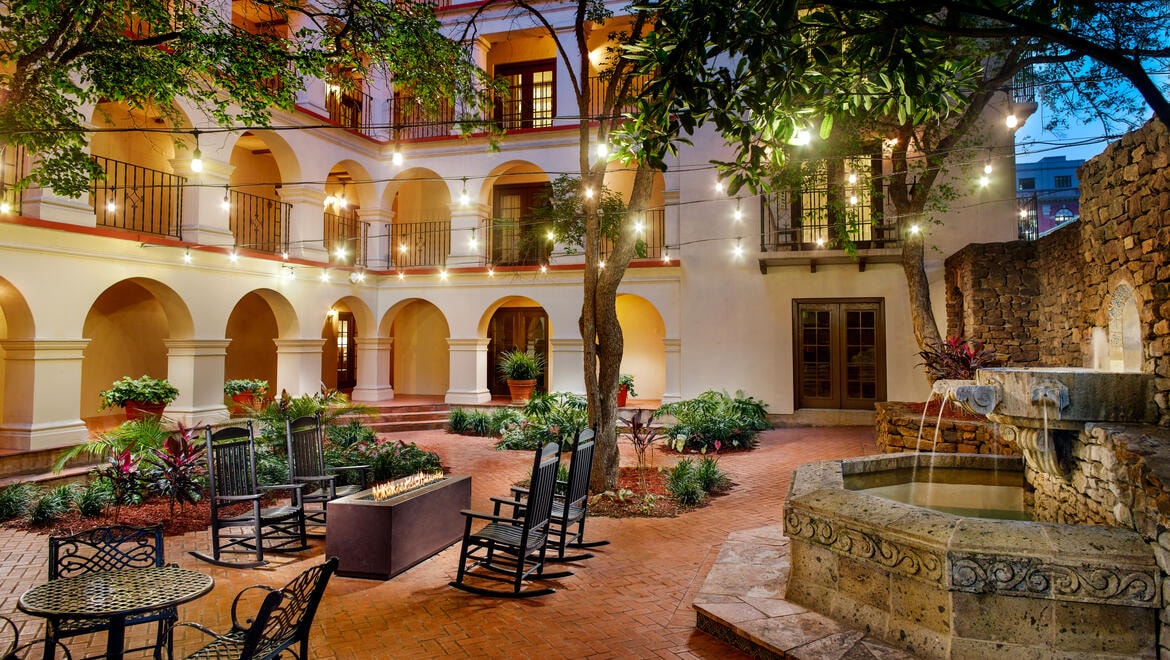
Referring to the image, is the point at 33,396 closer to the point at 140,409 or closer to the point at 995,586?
the point at 140,409

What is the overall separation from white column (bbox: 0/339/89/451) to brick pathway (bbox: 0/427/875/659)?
10.3 feet

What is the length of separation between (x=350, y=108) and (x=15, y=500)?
12.0m

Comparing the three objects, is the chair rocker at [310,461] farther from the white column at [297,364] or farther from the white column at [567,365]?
the white column at [567,365]

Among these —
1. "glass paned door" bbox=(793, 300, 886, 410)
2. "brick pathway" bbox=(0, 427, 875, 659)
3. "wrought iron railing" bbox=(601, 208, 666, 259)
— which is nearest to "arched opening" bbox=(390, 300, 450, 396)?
"wrought iron railing" bbox=(601, 208, 666, 259)

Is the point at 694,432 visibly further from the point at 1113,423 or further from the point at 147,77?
the point at 147,77

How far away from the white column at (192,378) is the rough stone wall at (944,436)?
36.6 ft

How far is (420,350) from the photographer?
17.5 meters

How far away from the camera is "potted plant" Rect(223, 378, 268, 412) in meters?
12.2

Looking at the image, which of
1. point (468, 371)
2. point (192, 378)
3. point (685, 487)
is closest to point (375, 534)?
point (685, 487)

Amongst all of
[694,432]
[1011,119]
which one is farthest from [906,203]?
[694,432]

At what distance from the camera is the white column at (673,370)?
13.9 m

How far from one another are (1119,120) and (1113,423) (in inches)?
281

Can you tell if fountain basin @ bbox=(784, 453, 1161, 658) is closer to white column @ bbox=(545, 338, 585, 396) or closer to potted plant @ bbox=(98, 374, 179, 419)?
potted plant @ bbox=(98, 374, 179, 419)

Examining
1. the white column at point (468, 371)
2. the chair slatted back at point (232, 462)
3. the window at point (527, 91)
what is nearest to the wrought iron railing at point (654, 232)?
the window at point (527, 91)
